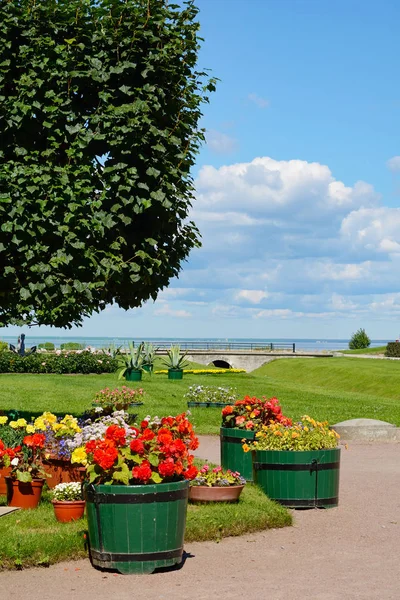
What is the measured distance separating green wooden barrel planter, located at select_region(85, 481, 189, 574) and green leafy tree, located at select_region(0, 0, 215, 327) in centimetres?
527

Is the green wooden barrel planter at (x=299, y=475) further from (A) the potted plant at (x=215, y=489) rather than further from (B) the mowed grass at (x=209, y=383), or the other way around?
(B) the mowed grass at (x=209, y=383)

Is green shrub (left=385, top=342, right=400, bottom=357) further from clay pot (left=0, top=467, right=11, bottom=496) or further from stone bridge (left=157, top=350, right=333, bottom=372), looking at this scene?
clay pot (left=0, top=467, right=11, bottom=496)

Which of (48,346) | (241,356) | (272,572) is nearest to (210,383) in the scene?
(48,346)

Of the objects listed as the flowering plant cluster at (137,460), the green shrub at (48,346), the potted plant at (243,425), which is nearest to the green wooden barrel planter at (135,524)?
the flowering plant cluster at (137,460)

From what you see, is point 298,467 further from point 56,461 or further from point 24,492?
point 24,492

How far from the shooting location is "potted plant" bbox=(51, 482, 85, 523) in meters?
8.41

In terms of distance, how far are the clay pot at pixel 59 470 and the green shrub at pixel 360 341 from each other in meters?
77.4

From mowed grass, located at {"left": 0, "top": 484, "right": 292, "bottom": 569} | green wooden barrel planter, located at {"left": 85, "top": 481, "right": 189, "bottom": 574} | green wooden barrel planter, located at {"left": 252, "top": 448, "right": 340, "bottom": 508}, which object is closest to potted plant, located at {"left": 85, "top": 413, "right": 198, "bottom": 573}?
green wooden barrel planter, located at {"left": 85, "top": 481, "right": 189, "bottom": 574}

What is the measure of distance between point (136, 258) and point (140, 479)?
18.9ft

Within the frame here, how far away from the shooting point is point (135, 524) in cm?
683

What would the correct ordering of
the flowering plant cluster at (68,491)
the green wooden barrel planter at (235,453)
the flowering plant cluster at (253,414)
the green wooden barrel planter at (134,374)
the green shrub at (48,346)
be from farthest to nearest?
the green shrub at (48,346) → the green wooden barrel planter at (134,374) → the green wooden barrel planter at (235,453) → the flowering plant cluster at (253,414) → the flowering plant cluster at (68,491)

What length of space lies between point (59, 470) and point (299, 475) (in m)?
3.10

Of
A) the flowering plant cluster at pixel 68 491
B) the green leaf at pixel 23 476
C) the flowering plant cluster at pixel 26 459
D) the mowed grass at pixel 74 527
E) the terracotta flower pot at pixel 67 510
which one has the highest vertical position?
the flowering plant cluster at pixel 26 459

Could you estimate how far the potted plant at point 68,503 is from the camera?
27.6ft
